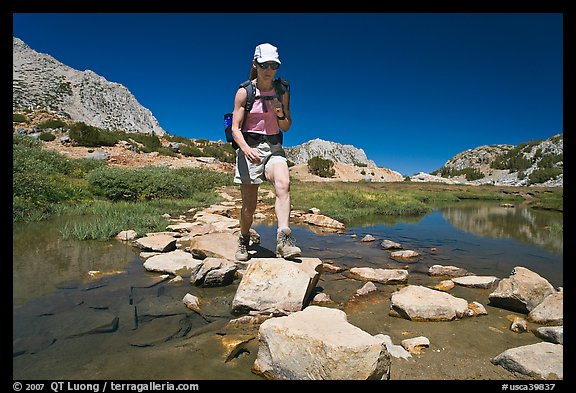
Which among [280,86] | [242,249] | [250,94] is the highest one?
[280,86]

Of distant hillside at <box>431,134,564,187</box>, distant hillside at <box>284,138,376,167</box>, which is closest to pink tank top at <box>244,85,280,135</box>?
distant hillside at <box>431,134,564,187</box>

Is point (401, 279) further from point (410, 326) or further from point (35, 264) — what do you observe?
point (35, 264)

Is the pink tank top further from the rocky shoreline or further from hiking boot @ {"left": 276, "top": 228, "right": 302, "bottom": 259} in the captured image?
the rocky shoreline

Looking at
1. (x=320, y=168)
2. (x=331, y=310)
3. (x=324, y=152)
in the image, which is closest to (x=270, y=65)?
(x=331, y=310)

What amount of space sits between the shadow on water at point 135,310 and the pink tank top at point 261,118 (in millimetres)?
1899

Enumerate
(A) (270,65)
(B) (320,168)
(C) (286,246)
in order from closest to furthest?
(C) (286,246) < (A) (270,65) < (B) (320,168)

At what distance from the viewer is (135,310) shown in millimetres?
2945

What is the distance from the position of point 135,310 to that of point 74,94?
259 feet

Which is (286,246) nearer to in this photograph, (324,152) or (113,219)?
(113,219)

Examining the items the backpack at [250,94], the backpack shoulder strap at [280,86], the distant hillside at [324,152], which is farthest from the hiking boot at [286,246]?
the distant hillside at [324,152]

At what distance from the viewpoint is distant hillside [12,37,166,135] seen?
2322 inches

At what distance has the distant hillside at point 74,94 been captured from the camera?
5897 cm
